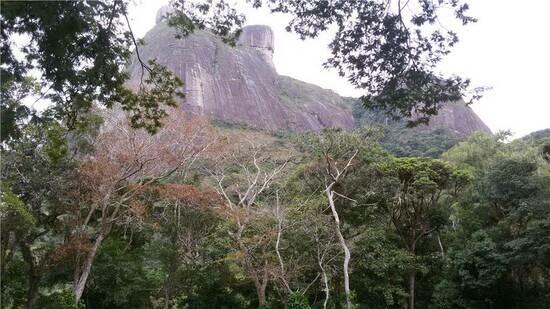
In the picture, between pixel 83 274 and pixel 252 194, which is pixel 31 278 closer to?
pixel 83 274

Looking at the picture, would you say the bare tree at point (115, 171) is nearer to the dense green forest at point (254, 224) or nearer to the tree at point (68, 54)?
the dense green forest at point (254, 224)

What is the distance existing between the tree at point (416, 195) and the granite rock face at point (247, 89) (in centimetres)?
1750

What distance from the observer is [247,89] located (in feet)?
128

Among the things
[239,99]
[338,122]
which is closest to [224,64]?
[239,99]

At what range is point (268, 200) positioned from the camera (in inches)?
542

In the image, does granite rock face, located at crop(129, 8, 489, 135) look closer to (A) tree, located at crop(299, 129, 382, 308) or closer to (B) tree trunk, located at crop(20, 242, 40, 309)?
(A) tree, located at crop(299, 129, 382, 308)

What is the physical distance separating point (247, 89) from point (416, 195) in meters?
27.2

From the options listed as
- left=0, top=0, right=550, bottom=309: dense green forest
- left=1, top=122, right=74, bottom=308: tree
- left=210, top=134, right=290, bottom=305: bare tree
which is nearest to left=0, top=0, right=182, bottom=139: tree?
left=0, top=0, right=550, bottom=309: dense green forest

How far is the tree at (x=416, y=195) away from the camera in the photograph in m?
12.9

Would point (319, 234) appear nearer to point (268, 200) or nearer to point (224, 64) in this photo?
point (268, 200)

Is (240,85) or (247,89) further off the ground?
(240,85)

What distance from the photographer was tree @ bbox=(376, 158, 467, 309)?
12.9 meters

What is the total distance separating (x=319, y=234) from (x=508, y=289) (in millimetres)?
5614

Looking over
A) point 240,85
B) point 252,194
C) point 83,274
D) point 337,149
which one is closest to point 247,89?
point 240,85
